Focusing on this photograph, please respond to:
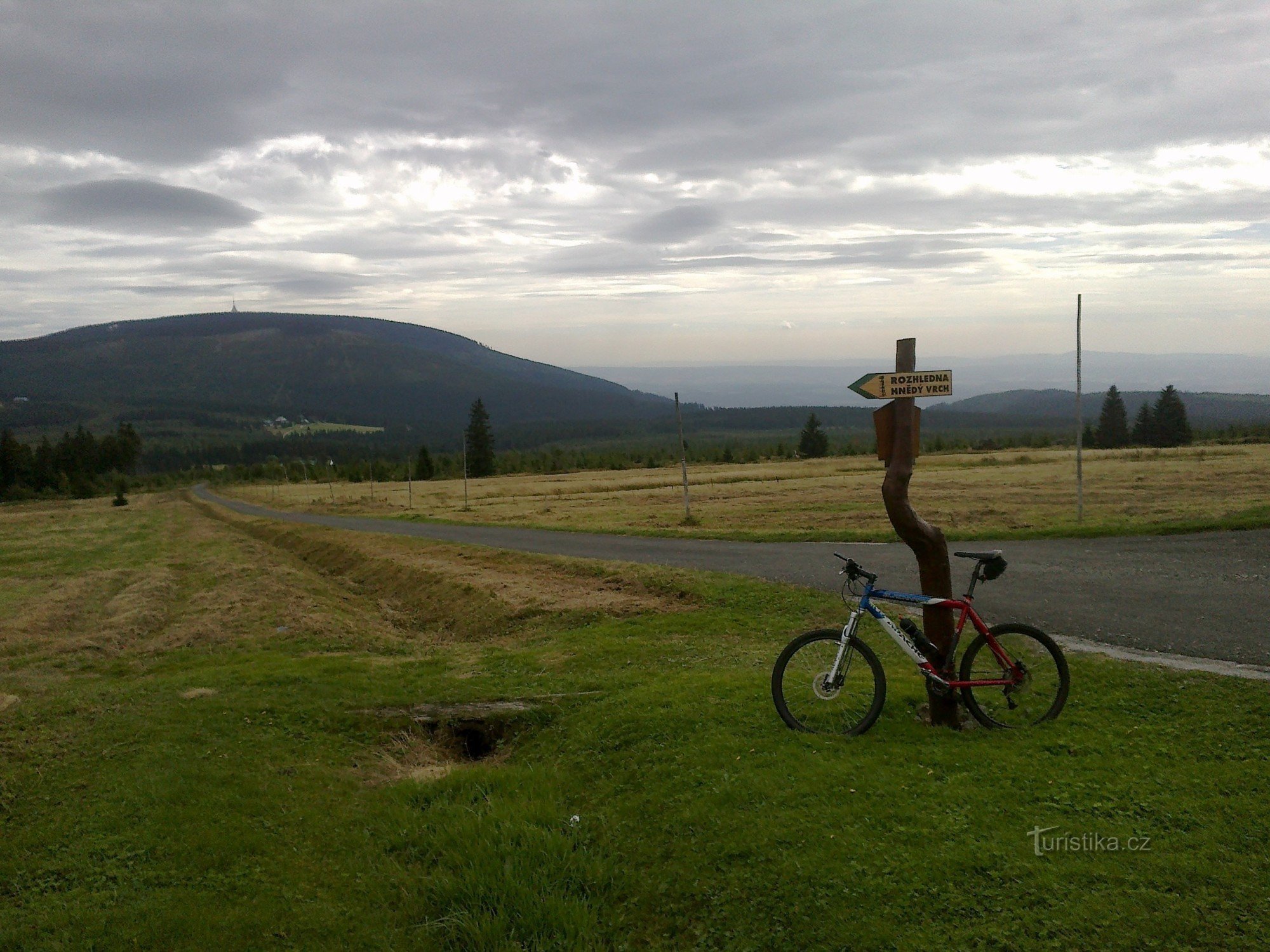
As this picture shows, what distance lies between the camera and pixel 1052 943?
4.28 m

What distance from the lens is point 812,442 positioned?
102 m

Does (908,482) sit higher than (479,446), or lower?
lower

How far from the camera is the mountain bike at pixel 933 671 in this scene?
6.87 m

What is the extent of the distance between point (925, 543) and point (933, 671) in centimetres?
118

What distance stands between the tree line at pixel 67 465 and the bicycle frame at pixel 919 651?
121m

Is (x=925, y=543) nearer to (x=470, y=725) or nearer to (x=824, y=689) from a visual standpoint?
(x=824, y=689)

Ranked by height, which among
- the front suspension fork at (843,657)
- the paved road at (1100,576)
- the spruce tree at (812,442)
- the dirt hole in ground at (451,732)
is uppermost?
the spruce tree at (812,442)

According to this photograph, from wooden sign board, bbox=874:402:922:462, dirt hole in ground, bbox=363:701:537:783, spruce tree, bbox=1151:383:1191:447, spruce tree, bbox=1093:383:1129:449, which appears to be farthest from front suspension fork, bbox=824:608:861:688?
spruce tree, bbox=1093:383:1129:449

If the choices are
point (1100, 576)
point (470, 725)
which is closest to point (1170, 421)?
point (1100, 576)

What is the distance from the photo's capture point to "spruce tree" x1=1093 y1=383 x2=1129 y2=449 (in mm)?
96375

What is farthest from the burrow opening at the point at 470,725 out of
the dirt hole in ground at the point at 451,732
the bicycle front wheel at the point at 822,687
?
the bicycle front wheel at the point at 822,687

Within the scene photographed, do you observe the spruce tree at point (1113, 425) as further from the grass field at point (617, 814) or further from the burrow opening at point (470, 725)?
the burrow opening at point (470, 725)

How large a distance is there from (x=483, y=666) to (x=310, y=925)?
19.1 feet

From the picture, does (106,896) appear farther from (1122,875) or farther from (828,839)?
(1122,875)
